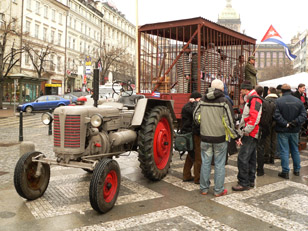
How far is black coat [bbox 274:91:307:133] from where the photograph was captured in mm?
6105

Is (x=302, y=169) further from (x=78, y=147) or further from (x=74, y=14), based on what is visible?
(x=74, y=14)

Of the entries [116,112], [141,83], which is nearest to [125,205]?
[116,112]

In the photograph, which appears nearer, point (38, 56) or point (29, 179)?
point (29, 179)

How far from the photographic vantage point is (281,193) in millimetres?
5059

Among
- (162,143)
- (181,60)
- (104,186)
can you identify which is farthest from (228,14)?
(104,186)

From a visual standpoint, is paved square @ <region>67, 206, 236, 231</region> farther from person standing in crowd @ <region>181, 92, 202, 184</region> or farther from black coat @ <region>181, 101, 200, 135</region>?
black coat @ <region>181, 101, 200, 135</region>

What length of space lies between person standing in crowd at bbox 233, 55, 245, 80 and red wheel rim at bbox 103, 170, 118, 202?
6448 mm

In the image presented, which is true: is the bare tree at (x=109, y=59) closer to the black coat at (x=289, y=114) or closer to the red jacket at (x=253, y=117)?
the black coat at (x=289, y=114)

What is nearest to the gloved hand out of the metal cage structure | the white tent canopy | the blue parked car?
the metal cage structure

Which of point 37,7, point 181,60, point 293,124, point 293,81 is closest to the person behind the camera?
point 293,124

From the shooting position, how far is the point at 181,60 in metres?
8.52

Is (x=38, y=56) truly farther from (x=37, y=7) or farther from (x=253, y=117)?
(x=253, y=117)

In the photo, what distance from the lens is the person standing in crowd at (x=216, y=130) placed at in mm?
4785

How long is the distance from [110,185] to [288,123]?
3754 millimetres
